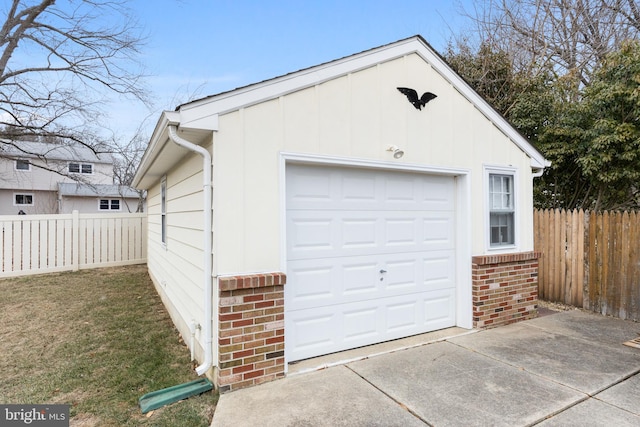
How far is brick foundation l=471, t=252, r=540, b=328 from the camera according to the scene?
521cm

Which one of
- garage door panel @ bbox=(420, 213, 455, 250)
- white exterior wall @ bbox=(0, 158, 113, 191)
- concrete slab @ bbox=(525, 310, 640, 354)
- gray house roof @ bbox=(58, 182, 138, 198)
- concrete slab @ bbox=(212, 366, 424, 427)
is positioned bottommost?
concrete slab @ bbox=(212, 366, 424, 427)

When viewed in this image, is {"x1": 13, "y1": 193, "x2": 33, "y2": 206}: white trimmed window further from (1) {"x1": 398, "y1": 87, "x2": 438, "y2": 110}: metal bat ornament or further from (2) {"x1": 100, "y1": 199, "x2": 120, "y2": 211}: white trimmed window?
(1) {"x1": 398, "y1": 87, "x2": 438, "y2": 110}: metal bat ornament

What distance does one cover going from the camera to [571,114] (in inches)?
317

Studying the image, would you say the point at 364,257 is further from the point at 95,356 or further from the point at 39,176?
the point at 39,176

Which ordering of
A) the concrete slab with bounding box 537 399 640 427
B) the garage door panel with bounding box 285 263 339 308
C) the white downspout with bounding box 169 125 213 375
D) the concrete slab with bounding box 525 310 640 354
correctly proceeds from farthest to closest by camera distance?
the concrete slab with bounding box 525 310 640 354, the garage door panel with bounding box 285 263 339 308, the white downspout with bounding box 169 125 213 375, the concrete slab with bounding box 537 399 640 427

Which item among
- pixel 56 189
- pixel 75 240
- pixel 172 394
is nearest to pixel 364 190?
pixel 172 394

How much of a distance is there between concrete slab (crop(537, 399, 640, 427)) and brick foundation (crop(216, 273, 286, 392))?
2.41m

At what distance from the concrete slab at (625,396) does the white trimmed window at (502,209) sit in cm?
229

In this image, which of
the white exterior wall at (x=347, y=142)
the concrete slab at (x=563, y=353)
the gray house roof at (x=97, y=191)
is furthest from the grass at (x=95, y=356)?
the gray house roof at (x=97, y=191)

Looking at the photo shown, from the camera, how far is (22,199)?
2439cm

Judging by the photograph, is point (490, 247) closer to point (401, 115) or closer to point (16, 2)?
point (401, 115)

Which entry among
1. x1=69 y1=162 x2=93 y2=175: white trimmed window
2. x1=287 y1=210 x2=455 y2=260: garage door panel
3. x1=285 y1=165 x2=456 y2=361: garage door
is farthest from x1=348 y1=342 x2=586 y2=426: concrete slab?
x1=69 y1=162 x2=93 y2=175: white trimmed window

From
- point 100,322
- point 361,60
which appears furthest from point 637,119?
point 100,322

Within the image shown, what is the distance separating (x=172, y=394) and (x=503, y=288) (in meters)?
4.68
